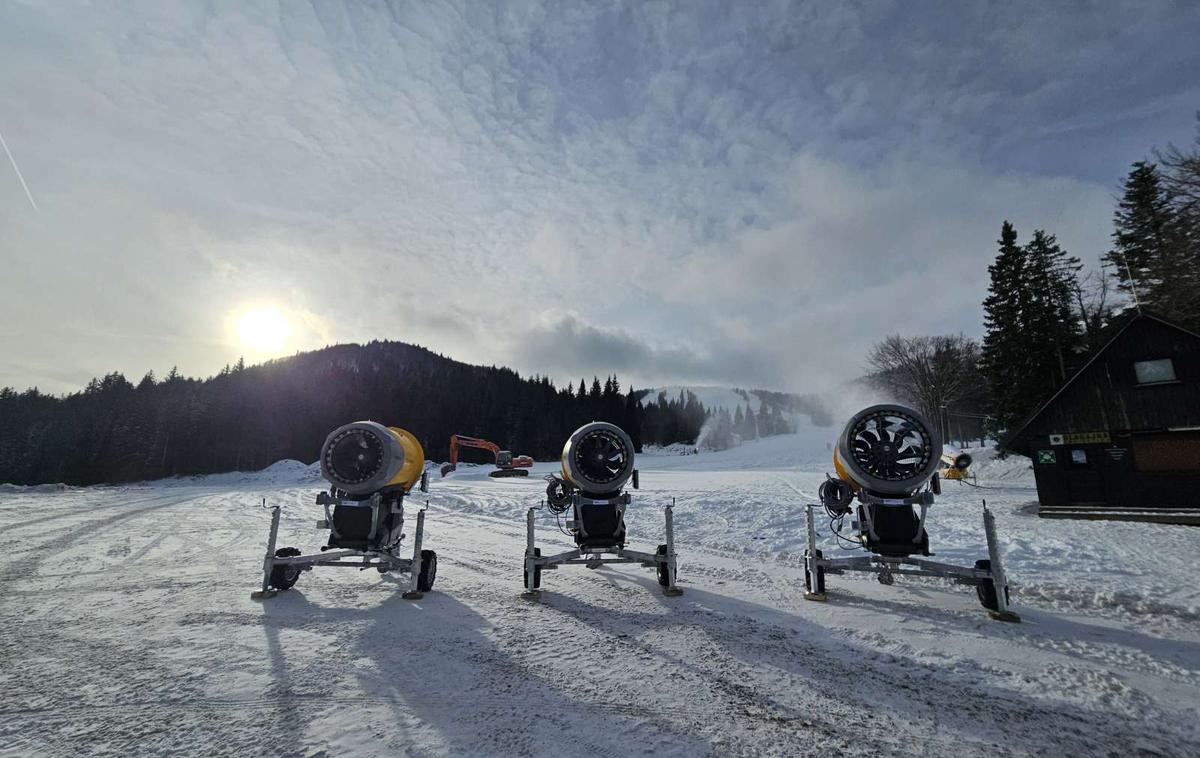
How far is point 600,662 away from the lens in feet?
16.6

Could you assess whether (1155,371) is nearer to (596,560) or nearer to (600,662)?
(596,560)

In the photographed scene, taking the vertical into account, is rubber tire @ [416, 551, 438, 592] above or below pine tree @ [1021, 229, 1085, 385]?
below

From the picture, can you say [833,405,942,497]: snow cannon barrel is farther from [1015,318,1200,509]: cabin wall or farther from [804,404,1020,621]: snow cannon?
[1015,318,1200,509]: cabin wall

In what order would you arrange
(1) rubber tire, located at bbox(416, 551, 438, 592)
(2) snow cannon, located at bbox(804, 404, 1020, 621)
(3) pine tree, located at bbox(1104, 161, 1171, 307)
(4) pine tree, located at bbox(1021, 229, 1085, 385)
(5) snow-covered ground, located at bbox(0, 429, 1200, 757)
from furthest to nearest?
(4) pine tree, located at bbox(1021, 229, 1085, 385), (3) pine tree, located at bbox(1104, 161, 1171, 307), (1) rubber tire, located at bbox(416, 551, 438, 592), (2) snow cannon, located at bbox(804, 404, 1020, 621), (5) snow-covered ground, located at bbox(0, 429, 1200, 757)

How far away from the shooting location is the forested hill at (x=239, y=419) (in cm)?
6925

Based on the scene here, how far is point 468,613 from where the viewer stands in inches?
270

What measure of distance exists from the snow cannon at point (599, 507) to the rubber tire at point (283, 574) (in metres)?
3.90

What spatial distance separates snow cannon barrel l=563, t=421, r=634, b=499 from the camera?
881 centimetres

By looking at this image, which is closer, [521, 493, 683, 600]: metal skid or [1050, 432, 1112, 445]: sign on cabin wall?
[521, 493, 683, 600]: metal skid

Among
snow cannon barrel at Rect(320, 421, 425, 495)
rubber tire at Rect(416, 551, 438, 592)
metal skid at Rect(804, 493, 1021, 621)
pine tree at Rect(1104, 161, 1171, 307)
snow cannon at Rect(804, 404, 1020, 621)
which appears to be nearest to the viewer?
metal skid at Rect(804, 493, 1021, 621)

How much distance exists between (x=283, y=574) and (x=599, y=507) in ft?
17.4

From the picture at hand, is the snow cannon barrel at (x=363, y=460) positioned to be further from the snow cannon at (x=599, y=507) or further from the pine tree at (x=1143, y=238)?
the pine tree at (x=1143, y=238)

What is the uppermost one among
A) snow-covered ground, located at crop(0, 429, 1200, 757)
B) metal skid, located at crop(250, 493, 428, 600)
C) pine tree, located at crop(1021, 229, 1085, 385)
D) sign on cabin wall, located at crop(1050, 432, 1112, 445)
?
pine tree, located at crop(1021, 229, 1085, 385)

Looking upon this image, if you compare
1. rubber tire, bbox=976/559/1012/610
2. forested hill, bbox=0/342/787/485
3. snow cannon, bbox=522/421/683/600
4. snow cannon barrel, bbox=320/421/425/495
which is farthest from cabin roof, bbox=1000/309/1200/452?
forested hill, bbox=0/342/787/485
